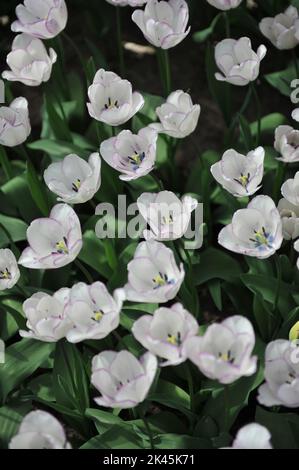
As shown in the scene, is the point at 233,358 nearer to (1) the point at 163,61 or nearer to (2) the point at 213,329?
(2) the point at 213,329

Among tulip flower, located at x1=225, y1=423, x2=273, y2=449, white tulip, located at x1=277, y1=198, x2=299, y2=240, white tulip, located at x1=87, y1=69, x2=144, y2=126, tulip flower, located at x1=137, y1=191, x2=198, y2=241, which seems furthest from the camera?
white tulip, located at x1=87, y1=69, x2=144, y2=126

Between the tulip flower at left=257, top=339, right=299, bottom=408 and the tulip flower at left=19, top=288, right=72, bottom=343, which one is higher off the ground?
the tulip flower at left=19, top=288, right=72, bottom=343

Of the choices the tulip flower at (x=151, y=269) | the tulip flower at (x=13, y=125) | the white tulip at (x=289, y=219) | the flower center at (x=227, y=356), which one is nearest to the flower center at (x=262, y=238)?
the white tulip at (x=289, y=219)

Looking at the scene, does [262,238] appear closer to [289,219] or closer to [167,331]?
[289,219]

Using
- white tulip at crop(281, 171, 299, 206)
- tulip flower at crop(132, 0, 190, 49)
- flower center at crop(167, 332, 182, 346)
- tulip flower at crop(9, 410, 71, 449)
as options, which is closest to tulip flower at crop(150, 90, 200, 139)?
tulip flower at crop(132, 0, 190, 49)

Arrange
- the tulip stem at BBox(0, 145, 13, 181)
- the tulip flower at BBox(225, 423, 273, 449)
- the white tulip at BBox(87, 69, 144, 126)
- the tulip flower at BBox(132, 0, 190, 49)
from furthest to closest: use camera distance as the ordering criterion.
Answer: the tulip stem at BBox(0, 145, 13, 181)
the tulip flower at BBox(132, 0, 190, 49)
the white tulip at BBox(87, 69, 144, 126)
the tulip flower at BBox(225, 423, 273, 449)

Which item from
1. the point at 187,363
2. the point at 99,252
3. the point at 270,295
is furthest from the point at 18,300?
the point at 270,295

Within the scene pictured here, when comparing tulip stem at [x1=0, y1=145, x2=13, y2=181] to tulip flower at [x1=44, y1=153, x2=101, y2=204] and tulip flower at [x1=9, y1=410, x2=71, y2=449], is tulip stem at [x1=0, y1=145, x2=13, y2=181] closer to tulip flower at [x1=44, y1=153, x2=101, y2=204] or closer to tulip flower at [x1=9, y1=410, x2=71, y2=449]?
tulip flower at [x1=44, y1=153, x2=101, y2=204]

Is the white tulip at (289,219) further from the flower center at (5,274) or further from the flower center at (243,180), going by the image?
the flower center at (5,274)
